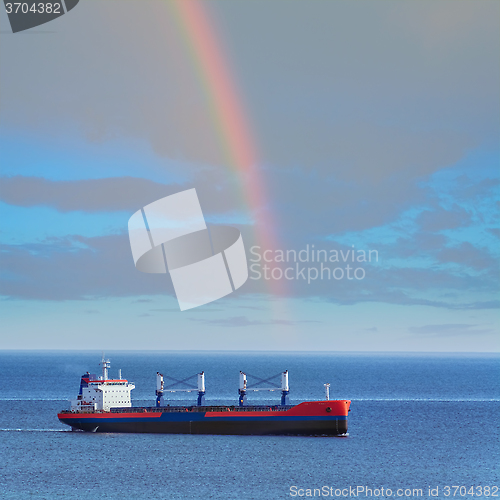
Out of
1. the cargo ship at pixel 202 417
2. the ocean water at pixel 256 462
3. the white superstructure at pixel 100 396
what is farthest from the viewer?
the white superstructure at pixel 100 396

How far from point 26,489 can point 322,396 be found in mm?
106522

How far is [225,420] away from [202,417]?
128 inches

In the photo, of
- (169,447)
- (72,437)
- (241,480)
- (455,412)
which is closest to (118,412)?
(72,437)

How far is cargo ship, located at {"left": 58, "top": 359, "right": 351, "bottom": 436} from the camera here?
94.9 metres

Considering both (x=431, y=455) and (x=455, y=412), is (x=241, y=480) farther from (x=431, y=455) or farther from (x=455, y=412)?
(x=455, y=412)

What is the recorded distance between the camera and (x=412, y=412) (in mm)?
133125

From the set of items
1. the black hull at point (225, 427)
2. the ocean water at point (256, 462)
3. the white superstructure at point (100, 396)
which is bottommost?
the ocean water at point (256, 462)

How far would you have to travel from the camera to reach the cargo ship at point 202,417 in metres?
94.9

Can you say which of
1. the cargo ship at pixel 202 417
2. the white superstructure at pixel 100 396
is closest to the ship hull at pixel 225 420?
the cargo ship at pixel 202 417

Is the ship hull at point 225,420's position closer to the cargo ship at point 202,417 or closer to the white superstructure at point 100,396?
the cargo ship at point 202,417

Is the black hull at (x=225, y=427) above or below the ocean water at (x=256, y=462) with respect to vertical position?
above

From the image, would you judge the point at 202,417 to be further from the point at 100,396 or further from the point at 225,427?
the point at 100,396

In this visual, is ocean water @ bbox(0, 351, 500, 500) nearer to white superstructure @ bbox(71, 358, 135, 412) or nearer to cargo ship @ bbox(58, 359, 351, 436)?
cargo ship @ bbox(58, 359, 351, 436)

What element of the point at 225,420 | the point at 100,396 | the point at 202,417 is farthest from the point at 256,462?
the point at 100,396
